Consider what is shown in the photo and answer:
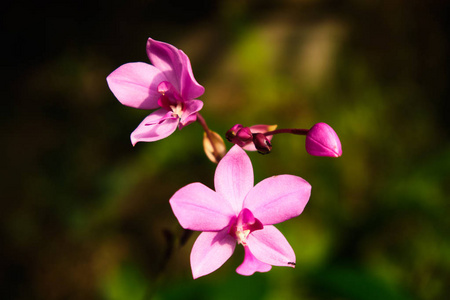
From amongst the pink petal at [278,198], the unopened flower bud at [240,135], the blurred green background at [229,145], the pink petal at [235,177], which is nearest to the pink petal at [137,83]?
the unopened flower bud at [240,135]

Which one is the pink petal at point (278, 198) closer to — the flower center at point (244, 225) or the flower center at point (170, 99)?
the flower center at point (244, 225)

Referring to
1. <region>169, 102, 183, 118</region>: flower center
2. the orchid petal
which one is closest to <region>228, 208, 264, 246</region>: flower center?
<region>169, 102, 183, 118</region>: flower center

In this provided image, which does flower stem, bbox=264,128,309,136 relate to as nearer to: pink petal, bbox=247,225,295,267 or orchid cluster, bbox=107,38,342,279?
orchid cluster, bbox=107,38,342,279

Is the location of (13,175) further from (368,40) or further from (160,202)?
(368,40)

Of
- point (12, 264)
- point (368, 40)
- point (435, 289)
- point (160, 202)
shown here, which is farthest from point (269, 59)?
point (12, 264)

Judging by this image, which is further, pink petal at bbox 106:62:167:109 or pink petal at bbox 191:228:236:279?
pink petal at bbox 106:62:167:109

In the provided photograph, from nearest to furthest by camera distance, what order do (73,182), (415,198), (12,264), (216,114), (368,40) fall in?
(415,198), (12,264), (73,182), (216,114), (368,40)

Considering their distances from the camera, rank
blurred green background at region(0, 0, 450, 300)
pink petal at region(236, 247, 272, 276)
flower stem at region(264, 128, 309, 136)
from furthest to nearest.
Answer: blurred green background at region(0, 0, 450, 300)
flower stem at region(264, 128, 309, 136)
pink petal at region(236, 247, 272, 276)
